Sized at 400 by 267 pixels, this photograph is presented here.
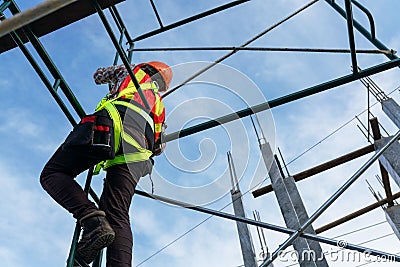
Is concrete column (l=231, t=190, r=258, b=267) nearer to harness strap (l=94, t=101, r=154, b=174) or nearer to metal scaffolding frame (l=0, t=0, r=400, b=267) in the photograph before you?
metal scaffolding frame (l=0, t=0, r=400, b=267)

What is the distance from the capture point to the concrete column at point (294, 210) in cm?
481

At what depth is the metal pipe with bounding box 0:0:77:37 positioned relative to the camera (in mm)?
933

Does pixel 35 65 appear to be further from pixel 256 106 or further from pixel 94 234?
pixel 256 106

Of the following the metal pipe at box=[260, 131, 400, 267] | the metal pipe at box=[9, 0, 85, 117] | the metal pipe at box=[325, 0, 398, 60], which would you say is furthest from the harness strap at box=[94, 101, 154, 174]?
the metal pipe at box=[325, 0, 398, 60]

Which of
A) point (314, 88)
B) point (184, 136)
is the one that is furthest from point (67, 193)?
point (314, 88)

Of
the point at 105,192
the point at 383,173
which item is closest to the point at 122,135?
the point at 105,192

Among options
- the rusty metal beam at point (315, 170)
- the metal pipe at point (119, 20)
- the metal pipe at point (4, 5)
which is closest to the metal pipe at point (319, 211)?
the metal pipe at point (4, 5)

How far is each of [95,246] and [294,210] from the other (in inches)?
162

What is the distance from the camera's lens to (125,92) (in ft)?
7.55

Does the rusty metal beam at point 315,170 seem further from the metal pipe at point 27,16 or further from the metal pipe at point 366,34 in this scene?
the metal pipe at point 27,16

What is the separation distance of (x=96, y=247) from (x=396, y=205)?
266 inches

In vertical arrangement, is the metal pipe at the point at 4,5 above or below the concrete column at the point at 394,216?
below

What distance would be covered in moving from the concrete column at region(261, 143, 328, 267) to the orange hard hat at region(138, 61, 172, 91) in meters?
2.49

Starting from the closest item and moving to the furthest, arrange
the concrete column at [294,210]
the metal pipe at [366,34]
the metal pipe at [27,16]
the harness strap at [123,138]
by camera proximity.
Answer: the metal pipe at [27,16]
the harness strap at [123,138]
the metal pipe at [366,34]
the concrete column at [294,210]
